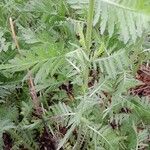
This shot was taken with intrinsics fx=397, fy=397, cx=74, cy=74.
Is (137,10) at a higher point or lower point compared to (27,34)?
higher

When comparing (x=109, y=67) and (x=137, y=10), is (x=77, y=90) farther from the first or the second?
(x=137, y=10)

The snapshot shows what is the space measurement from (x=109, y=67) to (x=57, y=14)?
620mm

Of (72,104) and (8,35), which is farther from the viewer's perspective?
(8,35)

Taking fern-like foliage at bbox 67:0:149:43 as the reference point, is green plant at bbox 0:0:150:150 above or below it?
below

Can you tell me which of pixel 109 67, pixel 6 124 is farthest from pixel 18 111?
pixel 109 67

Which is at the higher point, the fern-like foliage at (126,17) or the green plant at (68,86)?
the fern-like foliage at (126,17)

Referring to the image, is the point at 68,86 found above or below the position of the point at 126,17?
below

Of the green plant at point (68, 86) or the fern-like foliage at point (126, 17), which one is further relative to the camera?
the green plant at point (68, 86)

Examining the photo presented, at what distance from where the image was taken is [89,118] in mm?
1639

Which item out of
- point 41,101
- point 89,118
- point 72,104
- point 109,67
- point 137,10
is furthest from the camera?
point 41,101

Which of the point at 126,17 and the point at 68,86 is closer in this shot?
the point at 126,17

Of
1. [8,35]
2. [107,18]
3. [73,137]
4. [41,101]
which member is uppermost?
[107,18]

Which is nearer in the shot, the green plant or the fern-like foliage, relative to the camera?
the fern-like foliage

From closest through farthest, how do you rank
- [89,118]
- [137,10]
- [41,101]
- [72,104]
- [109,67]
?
[137,10], [109,67], [89,118], [72,104], [41,101]
